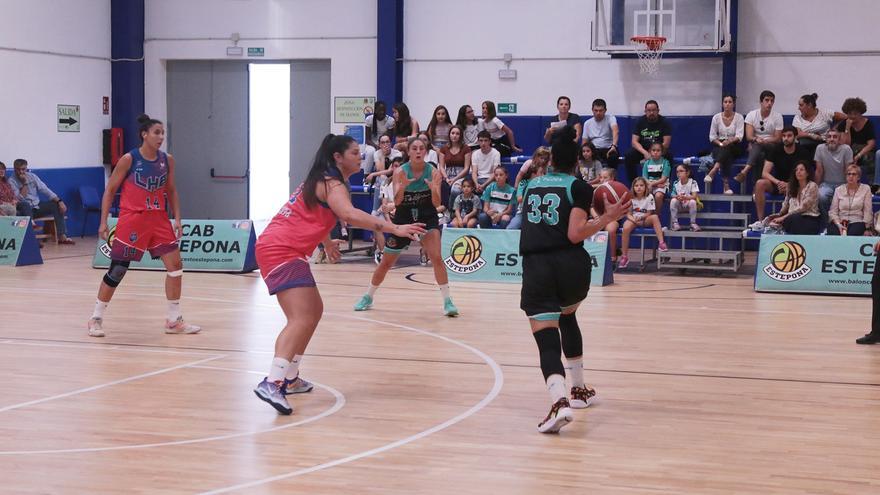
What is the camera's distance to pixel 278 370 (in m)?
7.07

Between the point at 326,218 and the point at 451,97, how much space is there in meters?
14.5

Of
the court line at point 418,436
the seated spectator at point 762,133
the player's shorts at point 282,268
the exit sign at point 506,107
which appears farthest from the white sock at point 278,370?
the exit sign at point 506,107

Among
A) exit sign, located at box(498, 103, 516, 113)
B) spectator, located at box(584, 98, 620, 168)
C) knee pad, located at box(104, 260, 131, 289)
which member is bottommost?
knee pad, located at box(104, 260, 131, 289)

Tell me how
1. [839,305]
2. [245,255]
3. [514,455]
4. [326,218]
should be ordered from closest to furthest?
[514,455] → [326,218] → [839,305] → [245,255]

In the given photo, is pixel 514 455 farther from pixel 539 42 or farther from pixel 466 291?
pixel 539 42

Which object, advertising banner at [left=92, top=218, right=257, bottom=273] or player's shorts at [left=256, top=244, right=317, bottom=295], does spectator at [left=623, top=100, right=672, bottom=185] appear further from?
player's shorts at [left=256, top=244, right=317, bottom=295]

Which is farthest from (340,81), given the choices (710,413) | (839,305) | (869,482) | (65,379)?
(869,482)

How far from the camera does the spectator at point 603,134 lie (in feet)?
59.1

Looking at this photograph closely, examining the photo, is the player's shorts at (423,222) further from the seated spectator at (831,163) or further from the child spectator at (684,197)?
the seated spectator at (831,163)

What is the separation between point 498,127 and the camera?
18672mm

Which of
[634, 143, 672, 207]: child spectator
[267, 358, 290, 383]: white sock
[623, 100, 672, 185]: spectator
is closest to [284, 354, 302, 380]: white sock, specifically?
[267, 358, 290, 383]: white sock

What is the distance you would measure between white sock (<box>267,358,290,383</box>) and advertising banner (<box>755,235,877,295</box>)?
28.6 feet

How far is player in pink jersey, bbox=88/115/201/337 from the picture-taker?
992 centimetres

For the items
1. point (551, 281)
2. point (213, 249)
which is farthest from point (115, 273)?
point (213, 249)
